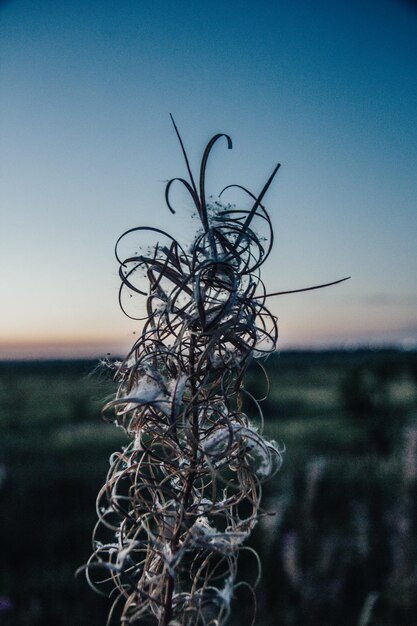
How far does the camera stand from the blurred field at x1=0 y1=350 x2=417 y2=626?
14.3ft

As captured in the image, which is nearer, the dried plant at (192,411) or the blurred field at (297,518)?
the dried plant at (192,411)

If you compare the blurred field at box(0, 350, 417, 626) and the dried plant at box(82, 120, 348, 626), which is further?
the blurred field at box(0, 350, 417, 626)

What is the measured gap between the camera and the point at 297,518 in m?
5.10

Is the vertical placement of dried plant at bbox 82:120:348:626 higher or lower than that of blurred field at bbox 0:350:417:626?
higher

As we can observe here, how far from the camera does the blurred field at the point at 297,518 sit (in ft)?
14.3

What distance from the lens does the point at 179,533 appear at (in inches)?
39.4

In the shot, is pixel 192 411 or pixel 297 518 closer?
pixel 192 411

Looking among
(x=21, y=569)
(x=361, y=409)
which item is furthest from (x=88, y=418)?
(x=21, y=569)

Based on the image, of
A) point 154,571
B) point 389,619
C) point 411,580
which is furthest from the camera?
point 389,619

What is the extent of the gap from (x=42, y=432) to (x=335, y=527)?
15057 millimetres

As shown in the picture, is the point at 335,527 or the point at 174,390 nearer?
the point at 174,390

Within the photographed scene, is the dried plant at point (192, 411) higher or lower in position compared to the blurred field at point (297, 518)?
higher

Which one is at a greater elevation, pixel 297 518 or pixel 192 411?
pixel 192 411

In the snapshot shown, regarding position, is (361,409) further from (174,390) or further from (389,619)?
(174,390)
